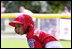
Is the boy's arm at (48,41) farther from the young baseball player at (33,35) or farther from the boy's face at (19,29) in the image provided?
the boy's face at (19,29)

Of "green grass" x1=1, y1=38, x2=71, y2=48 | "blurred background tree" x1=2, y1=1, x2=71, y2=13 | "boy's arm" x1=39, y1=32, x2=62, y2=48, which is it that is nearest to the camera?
"boy's arm" x1=39, y1=32, x2=62, y2=48

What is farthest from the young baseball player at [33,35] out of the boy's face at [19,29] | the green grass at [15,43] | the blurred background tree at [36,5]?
the blurred background tree at [36,5]

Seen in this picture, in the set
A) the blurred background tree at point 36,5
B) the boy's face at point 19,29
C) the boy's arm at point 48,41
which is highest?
the boy's face at point 19,29

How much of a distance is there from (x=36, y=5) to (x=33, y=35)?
10.4m

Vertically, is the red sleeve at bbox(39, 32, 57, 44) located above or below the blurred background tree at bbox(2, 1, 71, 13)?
above

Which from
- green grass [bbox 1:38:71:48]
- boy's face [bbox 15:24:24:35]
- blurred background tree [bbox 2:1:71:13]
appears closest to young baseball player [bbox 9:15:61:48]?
boy's face [bbox 15:24:24:35]

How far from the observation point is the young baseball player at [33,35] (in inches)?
104

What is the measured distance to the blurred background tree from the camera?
34.3 feet

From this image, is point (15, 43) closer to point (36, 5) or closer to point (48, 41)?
point (36, 5)

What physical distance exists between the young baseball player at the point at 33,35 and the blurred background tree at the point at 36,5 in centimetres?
733

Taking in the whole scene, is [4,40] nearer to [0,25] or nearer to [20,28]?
[0,25]

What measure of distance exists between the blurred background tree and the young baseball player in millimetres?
7328

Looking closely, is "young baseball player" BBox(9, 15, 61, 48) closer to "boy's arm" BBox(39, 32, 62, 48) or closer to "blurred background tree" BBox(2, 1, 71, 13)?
"boy's arm" BBox(39, 32, 62, 48)

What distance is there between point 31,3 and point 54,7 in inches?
63.6
